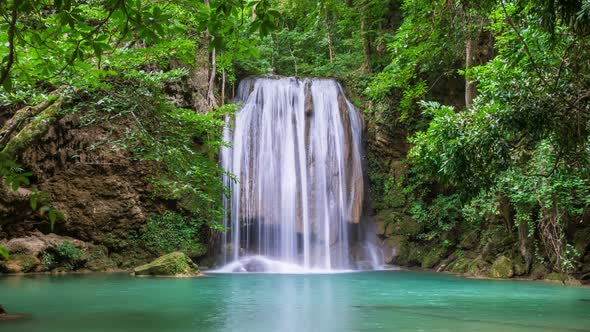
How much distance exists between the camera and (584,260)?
1334 cm

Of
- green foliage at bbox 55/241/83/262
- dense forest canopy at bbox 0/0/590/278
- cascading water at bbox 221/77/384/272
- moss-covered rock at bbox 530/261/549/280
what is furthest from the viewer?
cascading water at bbox 221/77/384/272

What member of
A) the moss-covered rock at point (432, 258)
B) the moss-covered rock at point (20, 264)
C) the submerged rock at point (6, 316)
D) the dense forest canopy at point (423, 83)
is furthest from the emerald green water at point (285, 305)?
the moss-covered rock at point (432, 258)

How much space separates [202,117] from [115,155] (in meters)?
9.36

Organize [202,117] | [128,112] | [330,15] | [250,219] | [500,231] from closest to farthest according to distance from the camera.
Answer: [128,112] < [202,117] < [500,231] < [250,219] < [330,15]

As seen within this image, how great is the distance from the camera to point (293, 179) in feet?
63.4

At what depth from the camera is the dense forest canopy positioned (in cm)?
330

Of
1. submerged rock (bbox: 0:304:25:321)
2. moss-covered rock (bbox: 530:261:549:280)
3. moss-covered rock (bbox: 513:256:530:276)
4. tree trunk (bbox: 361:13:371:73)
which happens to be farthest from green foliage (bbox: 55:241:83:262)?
tree trunk (bbox: 361:13:371:73)

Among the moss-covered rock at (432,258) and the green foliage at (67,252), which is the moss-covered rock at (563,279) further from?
the green foliage at (67,252)

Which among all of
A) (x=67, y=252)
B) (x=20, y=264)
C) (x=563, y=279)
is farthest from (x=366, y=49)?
(x=20, y=264)

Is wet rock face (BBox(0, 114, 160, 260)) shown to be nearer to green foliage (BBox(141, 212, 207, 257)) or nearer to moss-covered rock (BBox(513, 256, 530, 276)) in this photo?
green foliage (BBox(141, 212, 207, 257))

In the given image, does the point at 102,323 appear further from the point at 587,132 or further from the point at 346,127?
the point at 346,127

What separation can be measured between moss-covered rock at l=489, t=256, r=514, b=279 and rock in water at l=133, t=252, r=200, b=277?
8.39 metres

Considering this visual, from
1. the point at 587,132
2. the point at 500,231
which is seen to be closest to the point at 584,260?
the point at 500,231

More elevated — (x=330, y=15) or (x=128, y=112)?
(x=330, y=15)
